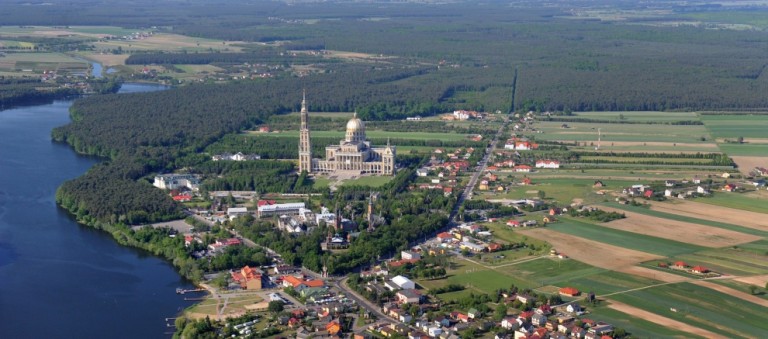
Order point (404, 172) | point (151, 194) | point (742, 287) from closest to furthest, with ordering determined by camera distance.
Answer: point (742, 287) < point (151, 194) < point (404, 172)

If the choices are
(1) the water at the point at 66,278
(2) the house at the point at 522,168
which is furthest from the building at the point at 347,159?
(1) the water at the point at 66,278

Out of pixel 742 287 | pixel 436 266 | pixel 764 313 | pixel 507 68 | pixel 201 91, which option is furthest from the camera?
pixel 507 68

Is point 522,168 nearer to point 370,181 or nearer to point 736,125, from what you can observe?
point 370,181

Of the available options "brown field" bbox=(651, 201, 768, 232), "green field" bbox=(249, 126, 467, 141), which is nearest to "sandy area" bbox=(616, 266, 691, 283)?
"brown field" bbox=(651, 201, 768, 232)

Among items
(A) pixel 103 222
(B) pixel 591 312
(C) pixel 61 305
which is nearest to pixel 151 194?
(A) pixel 103 222

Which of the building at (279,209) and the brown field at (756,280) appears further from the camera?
the building at (279,209)

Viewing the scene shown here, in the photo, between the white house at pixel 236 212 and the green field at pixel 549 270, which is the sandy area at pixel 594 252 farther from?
the white house at pixel 236 212

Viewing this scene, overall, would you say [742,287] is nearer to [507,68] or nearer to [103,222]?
[103,222]
